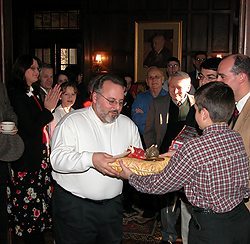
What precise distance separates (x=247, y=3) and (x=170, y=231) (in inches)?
90.5

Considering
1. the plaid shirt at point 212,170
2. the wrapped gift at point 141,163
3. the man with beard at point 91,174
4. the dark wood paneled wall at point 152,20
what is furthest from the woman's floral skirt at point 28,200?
the dark wood paneled wall at point 152,20

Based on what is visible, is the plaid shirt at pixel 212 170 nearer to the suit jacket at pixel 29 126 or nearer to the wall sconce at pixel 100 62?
the suit jacket at pixel 29 126

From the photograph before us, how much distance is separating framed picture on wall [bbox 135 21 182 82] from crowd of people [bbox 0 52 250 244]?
6595 millimetres

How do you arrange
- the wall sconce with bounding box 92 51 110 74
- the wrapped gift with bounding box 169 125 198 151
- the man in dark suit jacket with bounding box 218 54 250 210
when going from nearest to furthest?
the man in dark suit jacket with bounding box 218 54 250 210 < the wrapped gift with bounding box 169 125 198 151 < the wall sconce with bounding box 92 51 110 74

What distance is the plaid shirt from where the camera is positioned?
2.21 m

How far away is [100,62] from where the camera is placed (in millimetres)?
11156

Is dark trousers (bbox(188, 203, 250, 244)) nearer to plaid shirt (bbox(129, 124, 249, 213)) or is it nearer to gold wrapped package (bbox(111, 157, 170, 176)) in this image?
plaid shirt (bbox(129, 124, 249, 213))

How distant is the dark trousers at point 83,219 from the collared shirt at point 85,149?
6cm

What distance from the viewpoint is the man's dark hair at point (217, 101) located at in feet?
7.36

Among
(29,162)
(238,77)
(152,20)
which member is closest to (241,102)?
(238,77)

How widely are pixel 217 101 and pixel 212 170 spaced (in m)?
0.36

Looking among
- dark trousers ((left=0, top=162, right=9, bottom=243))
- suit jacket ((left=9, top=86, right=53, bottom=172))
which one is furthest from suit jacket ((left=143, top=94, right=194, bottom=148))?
dark trousers ((left=0, top=162, right=9, bottom=243))

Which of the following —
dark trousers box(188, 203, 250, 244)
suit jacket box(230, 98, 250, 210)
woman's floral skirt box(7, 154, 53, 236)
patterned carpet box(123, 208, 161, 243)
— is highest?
suit jacket box(230, 98, 250, 210)

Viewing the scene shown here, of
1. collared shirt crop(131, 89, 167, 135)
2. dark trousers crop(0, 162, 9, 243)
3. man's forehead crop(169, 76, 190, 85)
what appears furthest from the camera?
collared shirt crop(131, 89, 167, 135)
